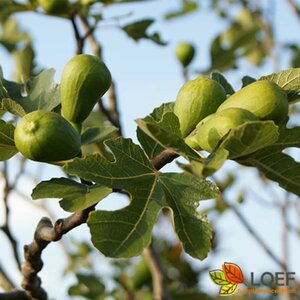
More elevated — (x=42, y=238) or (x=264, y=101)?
(x=264, y=101)

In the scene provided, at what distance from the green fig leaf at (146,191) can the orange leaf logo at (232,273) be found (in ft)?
1.71

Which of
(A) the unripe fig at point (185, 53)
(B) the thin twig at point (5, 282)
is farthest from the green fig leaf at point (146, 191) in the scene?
(A) the unripe fig at point (185, 53)

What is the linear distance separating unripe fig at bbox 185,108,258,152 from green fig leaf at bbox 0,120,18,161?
0.36 meters

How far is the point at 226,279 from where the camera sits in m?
Answer: 1.60

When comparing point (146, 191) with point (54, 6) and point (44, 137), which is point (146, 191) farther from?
point (54, 6)

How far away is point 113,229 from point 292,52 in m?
2.88

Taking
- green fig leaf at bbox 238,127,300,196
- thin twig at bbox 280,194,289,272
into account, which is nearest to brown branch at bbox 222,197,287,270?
thin twig at bbox 280,194,289,272

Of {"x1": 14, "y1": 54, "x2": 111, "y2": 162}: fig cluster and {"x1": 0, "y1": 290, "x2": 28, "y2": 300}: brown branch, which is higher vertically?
{"x1": 14, "y1": 54, "x2": 111, "y2": 162}: fig cluster

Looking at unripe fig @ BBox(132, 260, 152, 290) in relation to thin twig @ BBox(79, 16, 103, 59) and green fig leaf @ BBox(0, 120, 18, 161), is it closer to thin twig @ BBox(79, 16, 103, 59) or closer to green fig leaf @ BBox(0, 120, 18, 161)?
thin twig @ BBox(79, 16, 103, 59)

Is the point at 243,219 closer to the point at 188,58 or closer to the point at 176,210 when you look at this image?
the point at 188,58

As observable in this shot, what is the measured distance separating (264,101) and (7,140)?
0.49 meters

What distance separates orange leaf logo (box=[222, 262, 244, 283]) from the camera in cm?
161

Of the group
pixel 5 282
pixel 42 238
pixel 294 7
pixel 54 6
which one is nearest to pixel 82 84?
pixel 42 238

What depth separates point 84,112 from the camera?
127 centimetres
